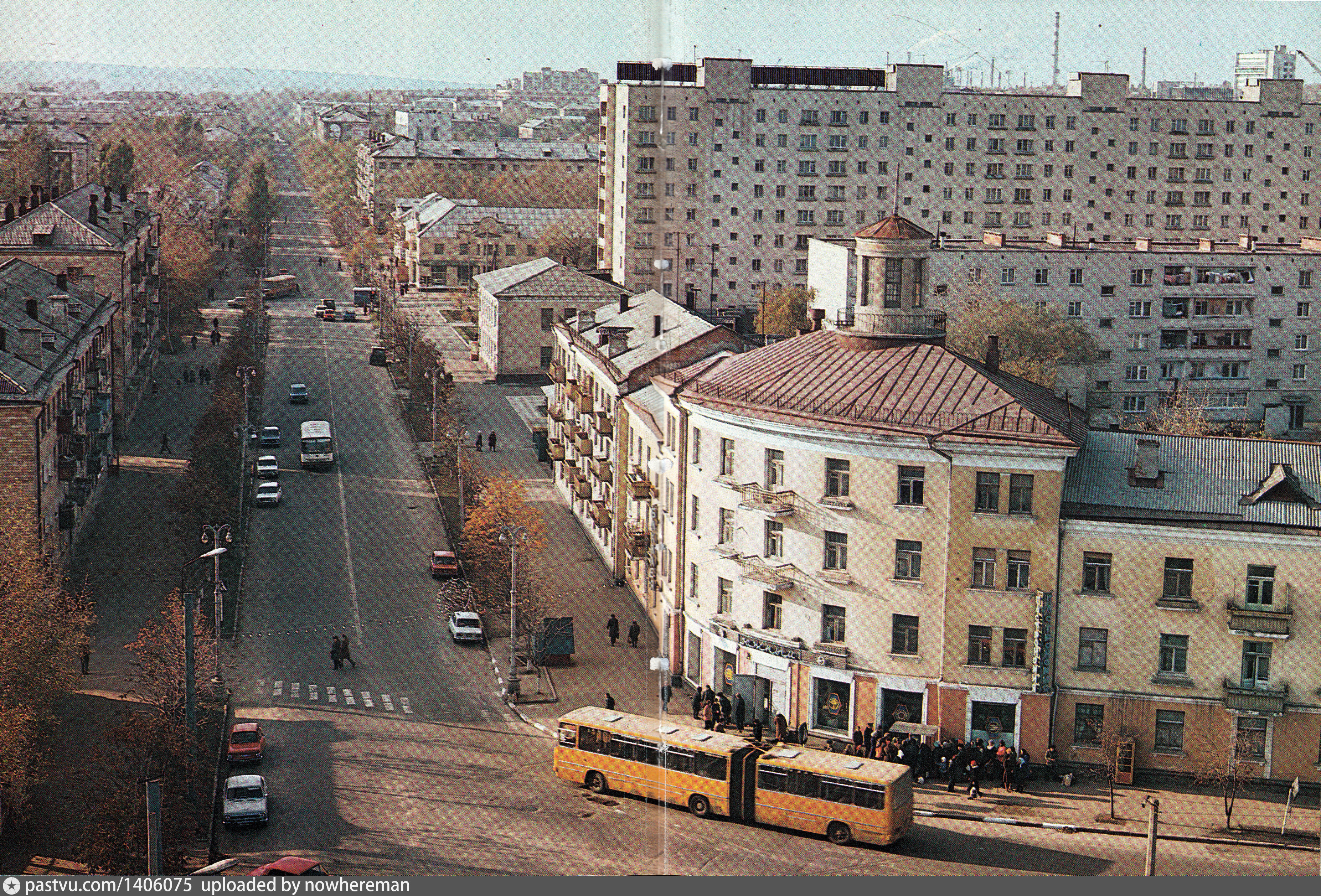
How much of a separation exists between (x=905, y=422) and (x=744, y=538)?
17.0 feet

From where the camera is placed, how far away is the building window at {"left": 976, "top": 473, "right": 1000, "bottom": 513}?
35688mm

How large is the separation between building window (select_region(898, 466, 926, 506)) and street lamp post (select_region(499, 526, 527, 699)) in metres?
10.5

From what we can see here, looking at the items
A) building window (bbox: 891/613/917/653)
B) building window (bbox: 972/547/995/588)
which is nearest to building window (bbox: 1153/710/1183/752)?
building window (bbox: 972/547/995/588)

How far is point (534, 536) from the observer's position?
157 feet

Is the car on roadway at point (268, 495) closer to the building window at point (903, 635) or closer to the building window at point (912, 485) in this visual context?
the building window at point (903, 635)

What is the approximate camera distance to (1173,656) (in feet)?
116

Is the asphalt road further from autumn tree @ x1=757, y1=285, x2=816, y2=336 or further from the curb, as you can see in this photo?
autumn tree @ x1=757, y1=285, x2=816, y2=336

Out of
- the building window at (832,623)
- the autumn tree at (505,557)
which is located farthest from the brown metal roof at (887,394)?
the autumn tree at (505,557)

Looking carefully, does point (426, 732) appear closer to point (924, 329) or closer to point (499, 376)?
point (924, 329)

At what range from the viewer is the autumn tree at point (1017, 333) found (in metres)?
70.6

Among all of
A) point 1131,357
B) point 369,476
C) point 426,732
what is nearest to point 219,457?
point 369,476

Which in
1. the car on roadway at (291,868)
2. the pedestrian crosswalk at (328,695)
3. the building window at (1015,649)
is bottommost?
the pedestrian crosswalk at (328,695)

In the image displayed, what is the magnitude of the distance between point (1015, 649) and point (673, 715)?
816 centimetres

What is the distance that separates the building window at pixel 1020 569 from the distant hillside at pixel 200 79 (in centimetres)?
1578
